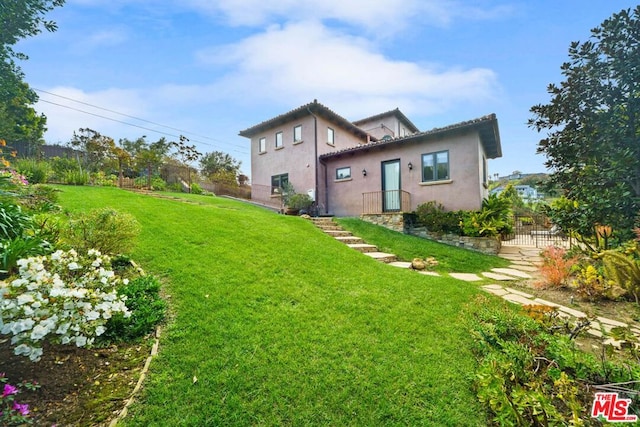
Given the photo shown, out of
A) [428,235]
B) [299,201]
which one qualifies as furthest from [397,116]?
[428,235]

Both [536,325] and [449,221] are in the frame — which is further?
[449,221]

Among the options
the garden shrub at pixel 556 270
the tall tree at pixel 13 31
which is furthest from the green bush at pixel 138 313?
the tall tree at pixel 13 31

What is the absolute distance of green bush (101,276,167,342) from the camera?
2715mm

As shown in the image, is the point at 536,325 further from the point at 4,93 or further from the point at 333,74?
the point at 4,93

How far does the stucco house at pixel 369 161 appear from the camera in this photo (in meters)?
10.2

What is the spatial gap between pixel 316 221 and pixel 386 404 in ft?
28.6

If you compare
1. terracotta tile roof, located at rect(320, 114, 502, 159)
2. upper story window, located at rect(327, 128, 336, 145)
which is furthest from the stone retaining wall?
upper story window, located at rect(327, 128, 336, 145)

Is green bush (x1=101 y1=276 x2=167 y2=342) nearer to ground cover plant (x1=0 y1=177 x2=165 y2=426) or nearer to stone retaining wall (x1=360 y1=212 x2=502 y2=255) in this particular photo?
ground cover plant (x1=0 y1=177 x2=165 y2=426)

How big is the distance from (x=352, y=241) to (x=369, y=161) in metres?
5.62

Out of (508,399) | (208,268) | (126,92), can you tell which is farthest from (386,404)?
(126,92)

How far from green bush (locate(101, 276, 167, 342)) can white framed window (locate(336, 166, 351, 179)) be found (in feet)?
36.5

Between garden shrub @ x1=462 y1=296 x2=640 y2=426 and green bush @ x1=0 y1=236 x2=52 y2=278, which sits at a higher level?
green bush @ x1=0 y1=236 x2=52 y2=278

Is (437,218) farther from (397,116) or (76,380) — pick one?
(397,116)

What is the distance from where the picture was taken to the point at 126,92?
480 inches
